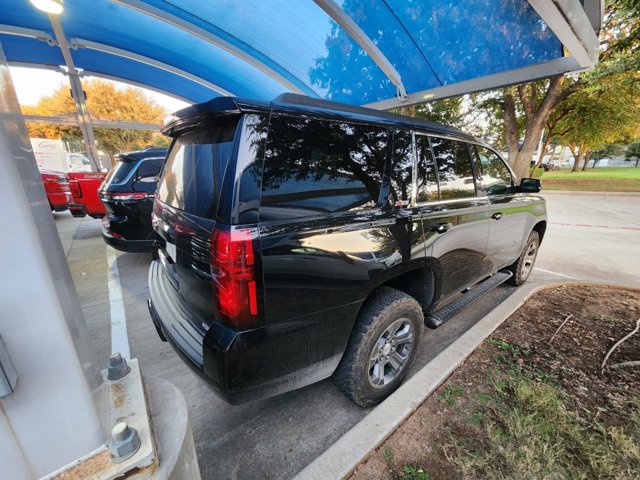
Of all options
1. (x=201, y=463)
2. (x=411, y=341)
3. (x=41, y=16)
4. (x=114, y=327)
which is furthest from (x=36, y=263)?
(x=41, y=16)

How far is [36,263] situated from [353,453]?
70.9 inches

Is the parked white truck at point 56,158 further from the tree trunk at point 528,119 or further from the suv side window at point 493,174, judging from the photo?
the tree trunk at point 528,119

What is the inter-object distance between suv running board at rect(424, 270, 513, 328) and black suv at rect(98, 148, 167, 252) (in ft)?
13.5

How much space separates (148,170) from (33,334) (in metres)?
4.75

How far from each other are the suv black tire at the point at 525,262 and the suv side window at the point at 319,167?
312cm

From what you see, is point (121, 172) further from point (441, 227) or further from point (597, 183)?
point (597, 183)

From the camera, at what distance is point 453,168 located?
2703mm

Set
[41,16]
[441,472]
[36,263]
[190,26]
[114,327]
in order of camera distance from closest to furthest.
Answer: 1. [36,263]
2. [441,472]
3. [114,327]
4. [190,26]
5. [41,16]

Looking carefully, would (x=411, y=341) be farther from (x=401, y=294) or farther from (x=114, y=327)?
(x=114, y=327)

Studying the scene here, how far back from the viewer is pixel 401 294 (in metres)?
2.20

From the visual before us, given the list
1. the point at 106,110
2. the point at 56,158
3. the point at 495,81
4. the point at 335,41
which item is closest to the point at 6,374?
the point at 495,81

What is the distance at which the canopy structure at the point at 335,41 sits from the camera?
12.6ft

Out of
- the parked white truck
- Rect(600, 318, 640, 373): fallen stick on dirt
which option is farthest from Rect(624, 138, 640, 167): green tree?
the parked white truck

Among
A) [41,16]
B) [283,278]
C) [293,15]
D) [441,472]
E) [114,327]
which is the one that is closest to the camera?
[283,278]
